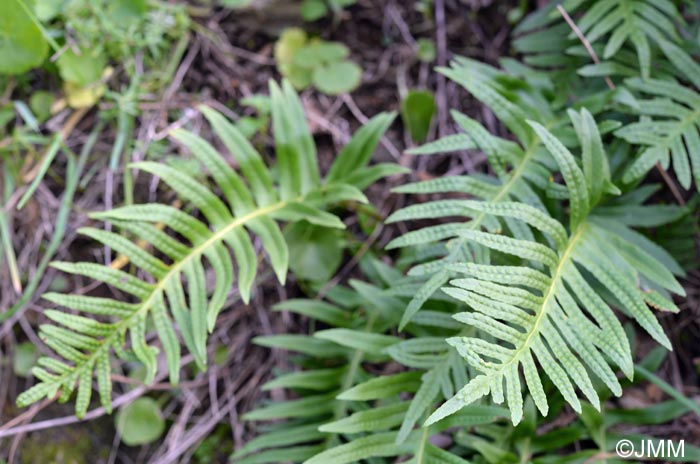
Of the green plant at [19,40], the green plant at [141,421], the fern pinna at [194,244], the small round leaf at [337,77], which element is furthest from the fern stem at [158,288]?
the green plant at [19,40]

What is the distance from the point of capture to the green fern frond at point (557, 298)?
5.03ft

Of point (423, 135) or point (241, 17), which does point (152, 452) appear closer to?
point (423, 135)

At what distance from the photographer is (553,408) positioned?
7.37 feet

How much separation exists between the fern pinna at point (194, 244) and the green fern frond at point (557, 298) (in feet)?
2.23

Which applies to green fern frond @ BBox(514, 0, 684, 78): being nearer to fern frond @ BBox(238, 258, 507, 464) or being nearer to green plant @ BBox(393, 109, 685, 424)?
green plant @ BBox(393, 109, 685, 424)

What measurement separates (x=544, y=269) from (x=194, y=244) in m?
1.29

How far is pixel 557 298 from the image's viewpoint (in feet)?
5.93

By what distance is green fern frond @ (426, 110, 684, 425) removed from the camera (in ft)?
5.03

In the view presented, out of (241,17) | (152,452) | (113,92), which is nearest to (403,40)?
(241,17)

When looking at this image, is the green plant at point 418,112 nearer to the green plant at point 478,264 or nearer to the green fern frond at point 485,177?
the green plant at point 478,264

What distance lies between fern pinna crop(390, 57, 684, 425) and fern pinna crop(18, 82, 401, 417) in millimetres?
453

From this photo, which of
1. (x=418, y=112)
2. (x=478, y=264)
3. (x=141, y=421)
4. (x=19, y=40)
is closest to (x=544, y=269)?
(x=478, y=264)

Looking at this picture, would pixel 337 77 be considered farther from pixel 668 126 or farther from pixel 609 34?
pixel 668 126

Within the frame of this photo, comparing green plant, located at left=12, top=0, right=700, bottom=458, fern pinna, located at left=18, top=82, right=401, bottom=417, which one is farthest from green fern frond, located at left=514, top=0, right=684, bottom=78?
fern pinna, located at left=18, top=82, right=401, bottom=417
